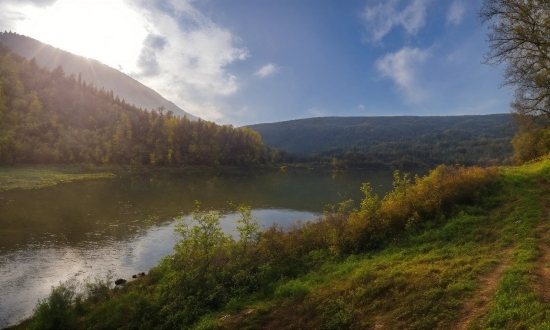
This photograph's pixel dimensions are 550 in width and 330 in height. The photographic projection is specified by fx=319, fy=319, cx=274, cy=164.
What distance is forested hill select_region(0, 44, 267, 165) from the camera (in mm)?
99188

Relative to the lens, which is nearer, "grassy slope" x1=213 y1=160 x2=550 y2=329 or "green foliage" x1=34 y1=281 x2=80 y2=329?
"grassy slope" x1=213 y1=160 x2=550 y2=329

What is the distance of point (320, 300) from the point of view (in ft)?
40.0

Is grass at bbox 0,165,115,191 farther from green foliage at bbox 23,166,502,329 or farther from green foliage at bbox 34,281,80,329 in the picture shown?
green foliage at bbox 23,166,502,329

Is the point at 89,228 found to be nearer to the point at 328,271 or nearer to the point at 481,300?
the point at 328,271

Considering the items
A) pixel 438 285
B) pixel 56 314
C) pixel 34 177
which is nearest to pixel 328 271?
pixel 438 285

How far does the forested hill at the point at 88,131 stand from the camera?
99188 millimetres

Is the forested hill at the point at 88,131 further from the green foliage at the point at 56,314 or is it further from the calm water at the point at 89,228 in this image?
the green foliage at the point at 56,314

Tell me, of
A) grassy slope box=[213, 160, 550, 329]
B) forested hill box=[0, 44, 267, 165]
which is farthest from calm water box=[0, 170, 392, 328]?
forested hill box=[0, 44, 267, 165]

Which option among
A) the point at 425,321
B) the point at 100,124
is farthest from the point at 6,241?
the point at 100,124

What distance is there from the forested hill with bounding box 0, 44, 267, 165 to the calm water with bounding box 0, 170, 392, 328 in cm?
4470

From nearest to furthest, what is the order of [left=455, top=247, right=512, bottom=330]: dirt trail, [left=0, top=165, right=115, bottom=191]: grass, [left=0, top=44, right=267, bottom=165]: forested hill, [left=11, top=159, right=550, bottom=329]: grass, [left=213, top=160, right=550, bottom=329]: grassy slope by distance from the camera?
[left=455, top=247, right=512, bottom=330]: dirt trail
[left=213, top=160, right=550, bottom=329]: grassy slope
[left=11, top=159, right=550, bottom=329]: grass
[left=0, top=165, right=115, bottom=191]: grass
[left=0, top=44, right=267, bottom=165]: forested hill

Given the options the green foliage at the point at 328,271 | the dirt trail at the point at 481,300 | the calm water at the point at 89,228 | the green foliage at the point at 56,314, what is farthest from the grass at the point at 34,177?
the dirt trail at the point at 481,300

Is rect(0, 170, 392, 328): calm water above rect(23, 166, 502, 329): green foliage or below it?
below

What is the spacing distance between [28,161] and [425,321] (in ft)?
349
